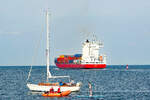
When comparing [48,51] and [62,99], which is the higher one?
[48,51]

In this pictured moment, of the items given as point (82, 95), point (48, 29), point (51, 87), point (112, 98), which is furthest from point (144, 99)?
point (48, 29)

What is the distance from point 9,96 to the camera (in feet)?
249

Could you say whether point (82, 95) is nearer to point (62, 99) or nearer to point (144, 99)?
point (62, 99)

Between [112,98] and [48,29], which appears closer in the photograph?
[112,98]

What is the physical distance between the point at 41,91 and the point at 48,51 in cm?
760

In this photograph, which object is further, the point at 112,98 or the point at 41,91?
the point at 41,91

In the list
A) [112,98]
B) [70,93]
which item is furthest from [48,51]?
[112,98]

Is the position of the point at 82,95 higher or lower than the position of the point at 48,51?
lower

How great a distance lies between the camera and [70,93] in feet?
252

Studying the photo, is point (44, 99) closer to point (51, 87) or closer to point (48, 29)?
point (51, 87)

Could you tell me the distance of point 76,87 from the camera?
77.1 meters

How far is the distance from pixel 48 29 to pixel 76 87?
12.1 m

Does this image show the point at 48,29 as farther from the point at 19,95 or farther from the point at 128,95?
the point at 128,95

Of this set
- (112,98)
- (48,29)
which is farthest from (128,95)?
(48,29)
